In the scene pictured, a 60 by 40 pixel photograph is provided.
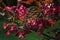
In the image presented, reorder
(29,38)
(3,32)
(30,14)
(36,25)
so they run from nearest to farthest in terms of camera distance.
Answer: (36,25), (30,14), (29,38), (3,32)

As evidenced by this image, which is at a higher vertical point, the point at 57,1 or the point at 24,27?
the point at 57,1

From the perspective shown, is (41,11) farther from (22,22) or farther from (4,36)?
(4,36)

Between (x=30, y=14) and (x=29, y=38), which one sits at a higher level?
(x=30, y=14)

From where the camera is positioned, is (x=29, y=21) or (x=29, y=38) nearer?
(x=29, y=21)

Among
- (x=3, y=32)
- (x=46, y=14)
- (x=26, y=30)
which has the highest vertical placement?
(x=46, y=14)

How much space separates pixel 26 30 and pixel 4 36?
117 inches

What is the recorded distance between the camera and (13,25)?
3.19 metres

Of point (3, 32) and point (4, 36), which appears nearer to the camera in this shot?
point (4, 36)

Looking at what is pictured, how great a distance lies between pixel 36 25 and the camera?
301 cm

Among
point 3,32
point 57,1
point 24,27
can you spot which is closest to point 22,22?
point 24,27

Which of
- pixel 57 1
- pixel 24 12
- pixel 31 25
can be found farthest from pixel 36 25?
pixel 57 1

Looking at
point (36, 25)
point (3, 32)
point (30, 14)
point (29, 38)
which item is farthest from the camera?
point (3, 32)

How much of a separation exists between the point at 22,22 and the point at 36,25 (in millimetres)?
240

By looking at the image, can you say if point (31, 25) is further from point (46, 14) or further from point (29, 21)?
point (46, 14)
